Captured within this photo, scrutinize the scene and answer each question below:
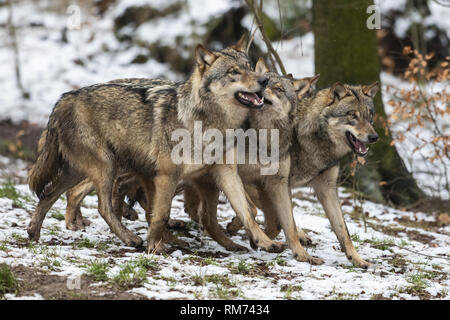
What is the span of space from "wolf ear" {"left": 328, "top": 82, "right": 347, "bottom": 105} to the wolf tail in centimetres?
298

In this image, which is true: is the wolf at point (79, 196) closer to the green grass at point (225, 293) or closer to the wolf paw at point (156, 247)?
the wolf paw at point (156, 247)

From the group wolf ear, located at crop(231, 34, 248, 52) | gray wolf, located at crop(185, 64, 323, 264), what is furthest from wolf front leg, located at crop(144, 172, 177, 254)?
wolf ear, located at crop(231, 34, 248, 52)

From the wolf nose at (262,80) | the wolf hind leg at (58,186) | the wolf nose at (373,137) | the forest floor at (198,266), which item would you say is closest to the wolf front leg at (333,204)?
the forest floor at (198,266)

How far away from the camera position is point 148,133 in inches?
231

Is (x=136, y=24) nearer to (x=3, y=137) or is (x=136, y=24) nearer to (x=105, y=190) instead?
(x=3, y=137)

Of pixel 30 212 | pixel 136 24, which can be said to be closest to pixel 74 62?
pixel 136 24

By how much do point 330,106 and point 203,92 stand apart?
142cm

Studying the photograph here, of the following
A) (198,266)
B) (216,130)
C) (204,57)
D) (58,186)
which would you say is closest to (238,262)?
(198,266)

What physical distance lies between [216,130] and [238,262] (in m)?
1.31

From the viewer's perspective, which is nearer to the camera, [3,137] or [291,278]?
[291,278]

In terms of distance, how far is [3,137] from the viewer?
13.5 metres

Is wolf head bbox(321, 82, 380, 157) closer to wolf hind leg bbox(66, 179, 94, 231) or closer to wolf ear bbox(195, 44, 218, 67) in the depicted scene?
wolf ear bbox(195, 44, 218, 67)

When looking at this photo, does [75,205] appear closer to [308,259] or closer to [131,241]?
[131,241]
